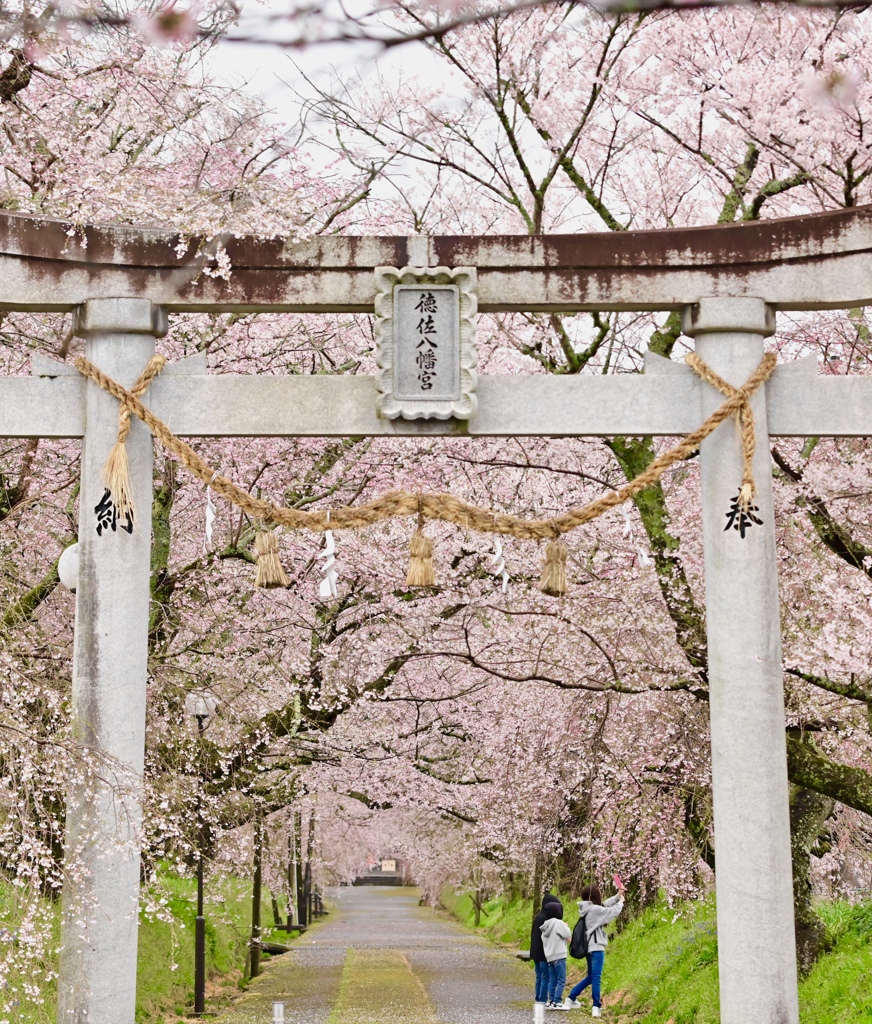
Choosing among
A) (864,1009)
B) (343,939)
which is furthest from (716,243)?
(343,939)

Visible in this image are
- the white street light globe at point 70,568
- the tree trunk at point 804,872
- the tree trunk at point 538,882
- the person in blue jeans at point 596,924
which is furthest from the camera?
the tree trunk at point 538,882

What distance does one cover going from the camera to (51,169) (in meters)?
11.4

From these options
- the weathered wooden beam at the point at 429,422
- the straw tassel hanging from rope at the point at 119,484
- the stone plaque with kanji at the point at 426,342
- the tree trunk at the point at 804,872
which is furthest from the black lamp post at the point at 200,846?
the tree trunk at the point at 804,872

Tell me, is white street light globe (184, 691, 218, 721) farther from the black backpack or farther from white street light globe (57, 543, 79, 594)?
the black backpack

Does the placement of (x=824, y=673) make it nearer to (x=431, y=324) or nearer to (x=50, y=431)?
(x=431, y=324)

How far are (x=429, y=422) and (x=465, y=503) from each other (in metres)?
0.55

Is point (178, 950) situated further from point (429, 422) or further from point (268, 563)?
point (429, 422)

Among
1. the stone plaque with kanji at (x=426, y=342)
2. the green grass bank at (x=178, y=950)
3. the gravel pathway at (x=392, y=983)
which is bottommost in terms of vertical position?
the gravel pathway at (x=392, y=983)

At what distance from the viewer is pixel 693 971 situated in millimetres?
13469

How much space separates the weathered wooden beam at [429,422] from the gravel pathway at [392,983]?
9.96 metres

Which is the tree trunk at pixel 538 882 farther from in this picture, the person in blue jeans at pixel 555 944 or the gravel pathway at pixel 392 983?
the person in blue jeans at pixel 555 944

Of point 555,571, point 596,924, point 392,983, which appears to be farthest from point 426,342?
point 392,983

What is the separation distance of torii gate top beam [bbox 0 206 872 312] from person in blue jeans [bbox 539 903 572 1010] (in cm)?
939

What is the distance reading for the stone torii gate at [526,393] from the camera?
6.93 metres
